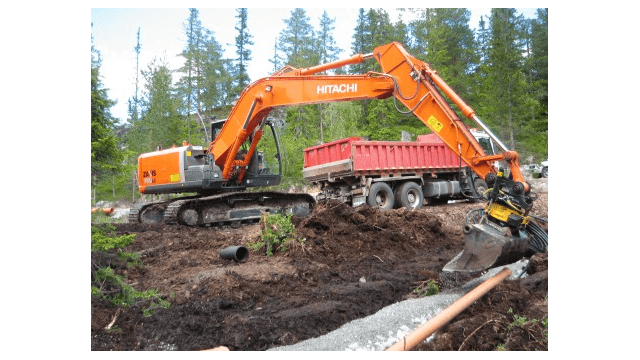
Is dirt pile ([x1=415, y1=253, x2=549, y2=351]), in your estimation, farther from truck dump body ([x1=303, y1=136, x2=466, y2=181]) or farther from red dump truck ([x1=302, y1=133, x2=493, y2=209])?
truck dump body ([x1=303, y1=136, x2=466, y2=181])

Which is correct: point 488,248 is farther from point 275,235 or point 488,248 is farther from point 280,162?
point 280,162

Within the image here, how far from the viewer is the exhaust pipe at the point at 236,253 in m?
6.41

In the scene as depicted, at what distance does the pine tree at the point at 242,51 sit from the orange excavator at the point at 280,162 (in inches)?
8.9

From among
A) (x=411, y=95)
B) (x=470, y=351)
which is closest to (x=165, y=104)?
(x=411, y=95)

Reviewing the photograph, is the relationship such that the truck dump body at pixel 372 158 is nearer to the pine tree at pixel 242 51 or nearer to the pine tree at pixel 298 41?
the pine tree at pixel 298 41

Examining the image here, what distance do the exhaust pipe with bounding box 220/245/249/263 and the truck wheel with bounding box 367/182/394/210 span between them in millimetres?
5338

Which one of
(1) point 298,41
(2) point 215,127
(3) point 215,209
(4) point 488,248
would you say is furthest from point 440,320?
(3) point 215,209

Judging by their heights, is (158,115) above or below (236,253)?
above

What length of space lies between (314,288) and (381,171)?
6757mm

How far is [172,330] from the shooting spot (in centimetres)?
416

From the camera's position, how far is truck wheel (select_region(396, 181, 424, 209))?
12.1 metres

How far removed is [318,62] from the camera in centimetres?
884
